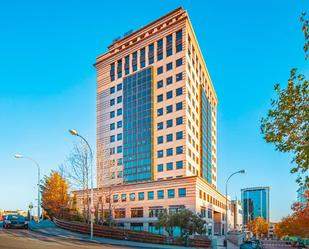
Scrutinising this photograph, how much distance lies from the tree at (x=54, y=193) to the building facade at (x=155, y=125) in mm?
11014

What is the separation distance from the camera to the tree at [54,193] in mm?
44950

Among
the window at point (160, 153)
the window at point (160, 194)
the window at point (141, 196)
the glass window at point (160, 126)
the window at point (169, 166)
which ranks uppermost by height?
the glass window at point (160, 126)

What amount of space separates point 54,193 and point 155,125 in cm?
2736

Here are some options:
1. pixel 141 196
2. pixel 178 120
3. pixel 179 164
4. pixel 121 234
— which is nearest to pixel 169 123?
pixel 178 120

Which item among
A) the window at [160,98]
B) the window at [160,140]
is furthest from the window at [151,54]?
the window at [160,140]

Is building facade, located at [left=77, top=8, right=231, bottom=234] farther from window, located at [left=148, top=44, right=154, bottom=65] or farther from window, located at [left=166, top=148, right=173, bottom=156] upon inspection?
window, located at [left=166, top=148, right=173, bottom=156]

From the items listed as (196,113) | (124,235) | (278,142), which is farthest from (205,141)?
(278,142)

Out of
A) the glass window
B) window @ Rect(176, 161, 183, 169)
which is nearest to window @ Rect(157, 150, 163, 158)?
window @ Rect(176, 161, 183, 169)

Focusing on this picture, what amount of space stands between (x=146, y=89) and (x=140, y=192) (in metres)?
21.5

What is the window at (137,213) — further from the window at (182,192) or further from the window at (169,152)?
the window at (169,152)

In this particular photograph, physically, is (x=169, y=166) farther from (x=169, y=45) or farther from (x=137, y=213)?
(x=169, y=45)

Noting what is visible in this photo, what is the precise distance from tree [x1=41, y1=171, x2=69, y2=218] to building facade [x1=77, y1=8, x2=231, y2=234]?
434 inches

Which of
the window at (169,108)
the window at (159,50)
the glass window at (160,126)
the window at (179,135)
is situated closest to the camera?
the window at (179,135)

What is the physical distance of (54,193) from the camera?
1826 inches
